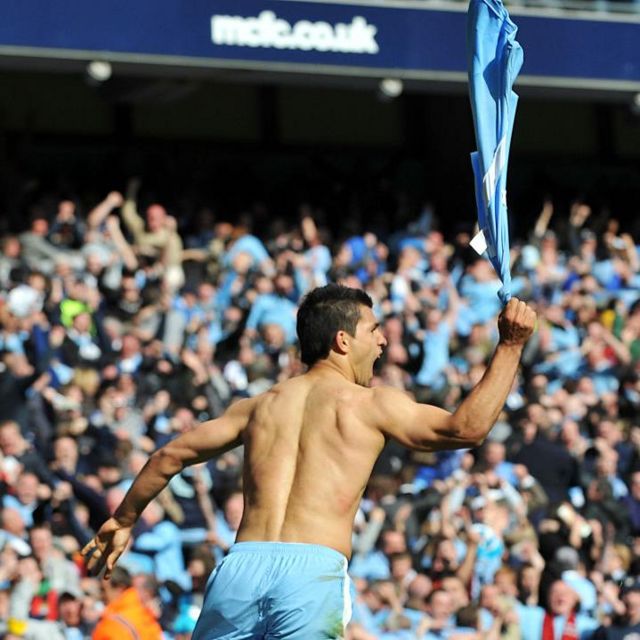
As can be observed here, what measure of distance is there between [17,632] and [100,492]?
1.53 metres

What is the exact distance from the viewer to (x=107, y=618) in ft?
30.0

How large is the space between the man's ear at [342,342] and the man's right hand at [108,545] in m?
1.06

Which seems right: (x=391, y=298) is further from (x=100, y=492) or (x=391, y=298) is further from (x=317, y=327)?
(x=317, y=327)

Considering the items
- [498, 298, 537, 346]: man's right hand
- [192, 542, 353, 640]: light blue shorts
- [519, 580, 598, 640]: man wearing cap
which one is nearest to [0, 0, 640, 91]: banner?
[519, 580, 598, 640]: man wearing cap

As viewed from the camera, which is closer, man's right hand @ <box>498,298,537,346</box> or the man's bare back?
man's right hand @ <box>498,298,537,346</box>

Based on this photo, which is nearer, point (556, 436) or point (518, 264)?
point (556, 436)

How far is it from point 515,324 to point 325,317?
77 centimetres

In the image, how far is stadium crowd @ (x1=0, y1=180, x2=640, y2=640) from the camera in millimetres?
11477

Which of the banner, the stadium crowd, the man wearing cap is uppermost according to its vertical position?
the banner

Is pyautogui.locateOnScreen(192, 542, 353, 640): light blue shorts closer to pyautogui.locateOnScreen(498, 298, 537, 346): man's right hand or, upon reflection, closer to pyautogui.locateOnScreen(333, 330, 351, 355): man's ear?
pyautogui.locateOnScreen(333, 330, 351, 355): man's ear

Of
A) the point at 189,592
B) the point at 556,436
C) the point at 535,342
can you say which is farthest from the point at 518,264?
the point at 189,592

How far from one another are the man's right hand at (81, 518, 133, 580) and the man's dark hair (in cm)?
98

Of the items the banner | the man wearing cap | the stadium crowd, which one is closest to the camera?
the stadium crowd

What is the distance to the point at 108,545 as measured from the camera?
6.32 metres
